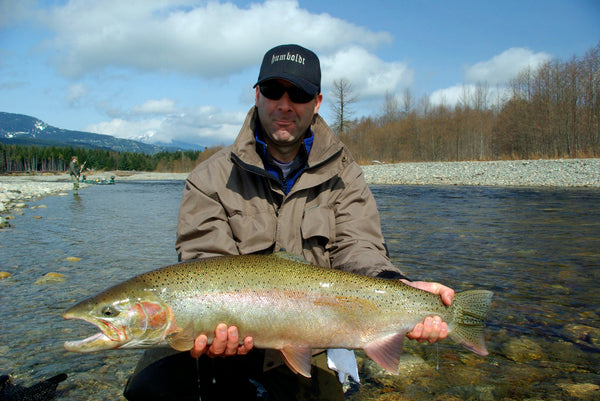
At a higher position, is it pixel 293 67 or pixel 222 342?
pixel 293 67

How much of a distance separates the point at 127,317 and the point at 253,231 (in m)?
0.88

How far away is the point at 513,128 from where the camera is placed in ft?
133

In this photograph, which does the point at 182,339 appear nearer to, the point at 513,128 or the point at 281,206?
the point at 281,206

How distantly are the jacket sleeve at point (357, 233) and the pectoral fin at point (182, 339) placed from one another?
39.8 inches

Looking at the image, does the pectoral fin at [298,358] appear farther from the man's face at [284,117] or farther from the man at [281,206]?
the man's face at [284,117]

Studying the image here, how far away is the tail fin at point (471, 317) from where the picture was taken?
2.38 m

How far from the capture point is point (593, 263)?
6.53 m

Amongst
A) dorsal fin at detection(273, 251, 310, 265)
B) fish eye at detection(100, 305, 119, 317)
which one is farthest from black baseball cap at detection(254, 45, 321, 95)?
fish eye at detection(100, 305, 119, 317)

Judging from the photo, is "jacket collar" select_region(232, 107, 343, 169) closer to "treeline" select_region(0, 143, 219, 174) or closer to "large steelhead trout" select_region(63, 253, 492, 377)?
"large steelhead trout" select_region(63, 253, 492, 377)

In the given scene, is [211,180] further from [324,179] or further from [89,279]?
[89,279]

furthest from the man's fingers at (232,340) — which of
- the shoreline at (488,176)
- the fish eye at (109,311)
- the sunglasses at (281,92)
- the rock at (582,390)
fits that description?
the shoreline at (488,176)

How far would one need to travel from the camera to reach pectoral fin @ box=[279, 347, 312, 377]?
2.21m

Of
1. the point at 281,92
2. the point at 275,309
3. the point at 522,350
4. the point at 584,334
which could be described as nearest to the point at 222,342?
the point at 275,309

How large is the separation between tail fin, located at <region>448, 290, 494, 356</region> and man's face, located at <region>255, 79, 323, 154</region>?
4.57 feet
